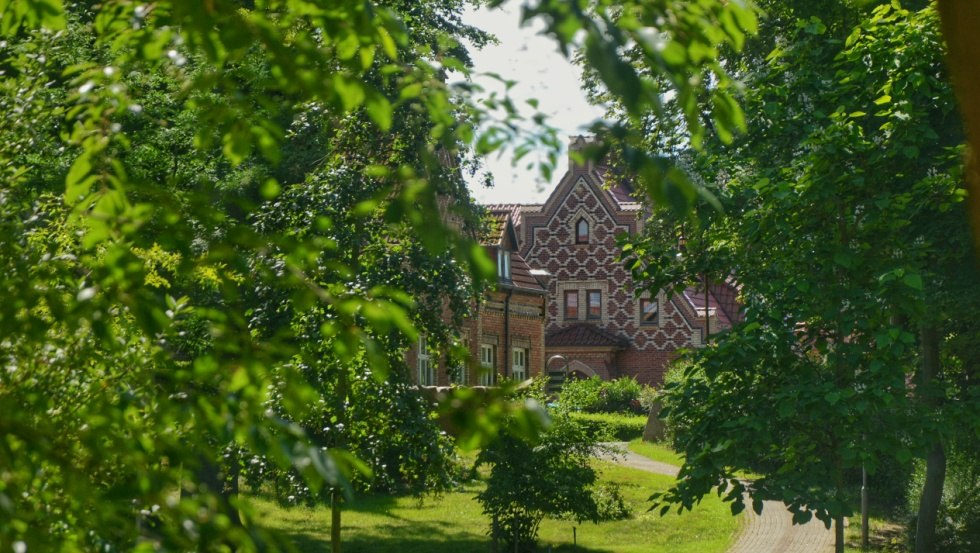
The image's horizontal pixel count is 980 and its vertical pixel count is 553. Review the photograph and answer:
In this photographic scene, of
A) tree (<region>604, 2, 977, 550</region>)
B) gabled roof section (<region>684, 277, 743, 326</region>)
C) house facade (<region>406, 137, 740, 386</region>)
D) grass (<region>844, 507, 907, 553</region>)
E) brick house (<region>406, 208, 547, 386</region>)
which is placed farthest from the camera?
house facade (<region>406, 137, 740, 386</region>)

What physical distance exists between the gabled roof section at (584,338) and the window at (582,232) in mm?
3775

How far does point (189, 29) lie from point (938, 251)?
1065 centimetres

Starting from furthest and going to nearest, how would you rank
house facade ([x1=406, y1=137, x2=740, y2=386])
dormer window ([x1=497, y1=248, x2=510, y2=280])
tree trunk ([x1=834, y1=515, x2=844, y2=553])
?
house facade ([x1=406, y1=137, x2=740, y2=386]) < dormer window ([x1=497, y1=248, x2=510, y2=280]) < tree trunk ([x1=834, y1=515, x2=844, y2=553])

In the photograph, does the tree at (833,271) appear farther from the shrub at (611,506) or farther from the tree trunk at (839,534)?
→ the shrub at (611,506)

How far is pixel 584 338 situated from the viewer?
54438 millimetres

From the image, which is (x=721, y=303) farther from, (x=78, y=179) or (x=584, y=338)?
(x=78, y=179)

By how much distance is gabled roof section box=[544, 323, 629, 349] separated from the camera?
178 ft

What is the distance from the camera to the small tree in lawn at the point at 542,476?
17453 millimetres

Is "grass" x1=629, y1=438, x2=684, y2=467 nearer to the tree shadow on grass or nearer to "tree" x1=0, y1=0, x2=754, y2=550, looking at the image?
the tree shadow on grass

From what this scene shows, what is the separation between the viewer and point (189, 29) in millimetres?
3469

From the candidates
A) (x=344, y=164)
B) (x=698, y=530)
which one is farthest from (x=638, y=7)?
(x=698, y=530)

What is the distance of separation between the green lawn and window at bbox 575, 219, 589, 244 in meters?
31.7

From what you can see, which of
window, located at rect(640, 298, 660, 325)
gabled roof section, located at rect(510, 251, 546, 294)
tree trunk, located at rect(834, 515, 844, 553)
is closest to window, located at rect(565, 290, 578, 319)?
window, located at rect(640, 298, 660, 325)

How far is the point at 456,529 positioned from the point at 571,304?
3584 cm
